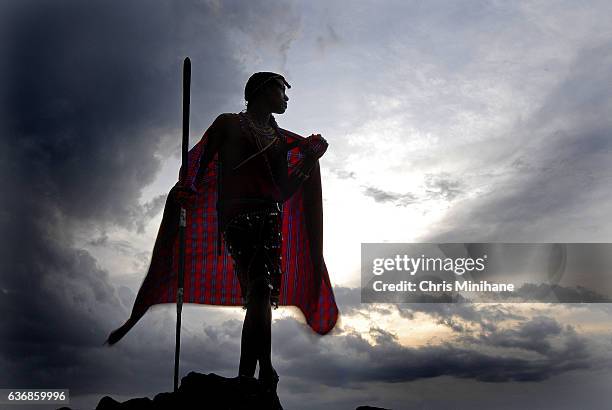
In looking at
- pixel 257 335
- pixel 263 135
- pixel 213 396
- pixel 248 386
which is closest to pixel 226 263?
pixel 257 335

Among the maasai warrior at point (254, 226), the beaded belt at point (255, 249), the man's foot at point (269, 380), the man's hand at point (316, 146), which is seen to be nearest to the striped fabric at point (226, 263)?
the maasai warrior at point (254, 226)

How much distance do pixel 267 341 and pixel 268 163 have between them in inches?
78.5

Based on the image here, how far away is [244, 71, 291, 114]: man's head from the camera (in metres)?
8.28

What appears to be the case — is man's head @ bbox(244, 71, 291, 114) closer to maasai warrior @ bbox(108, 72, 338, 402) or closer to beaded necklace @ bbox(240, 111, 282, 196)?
maasai warrior @ bbox(108, 72, 338, 402)

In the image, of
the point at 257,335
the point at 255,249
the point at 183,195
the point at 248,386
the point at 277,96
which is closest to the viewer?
the point at 248,386

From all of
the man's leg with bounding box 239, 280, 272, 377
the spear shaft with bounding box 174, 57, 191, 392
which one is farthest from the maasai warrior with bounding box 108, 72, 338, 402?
the spear shaft with bounding box 174, 57, 191, 392

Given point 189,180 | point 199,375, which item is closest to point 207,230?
point 189,180

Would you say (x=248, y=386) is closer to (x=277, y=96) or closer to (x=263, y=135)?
(x=263, y=135)

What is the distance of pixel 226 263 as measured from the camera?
9008 millimetres

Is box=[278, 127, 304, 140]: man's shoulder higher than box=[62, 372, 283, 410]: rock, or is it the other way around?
box=[278, 127, 304, 140]: man's shoulder

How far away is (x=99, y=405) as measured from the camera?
760 centimetres

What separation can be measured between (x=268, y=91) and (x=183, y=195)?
5.11 feet

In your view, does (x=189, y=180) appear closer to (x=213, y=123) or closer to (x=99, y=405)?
(x=213, y=123)

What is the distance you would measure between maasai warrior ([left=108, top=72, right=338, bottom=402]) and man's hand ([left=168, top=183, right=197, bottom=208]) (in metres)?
0.01
